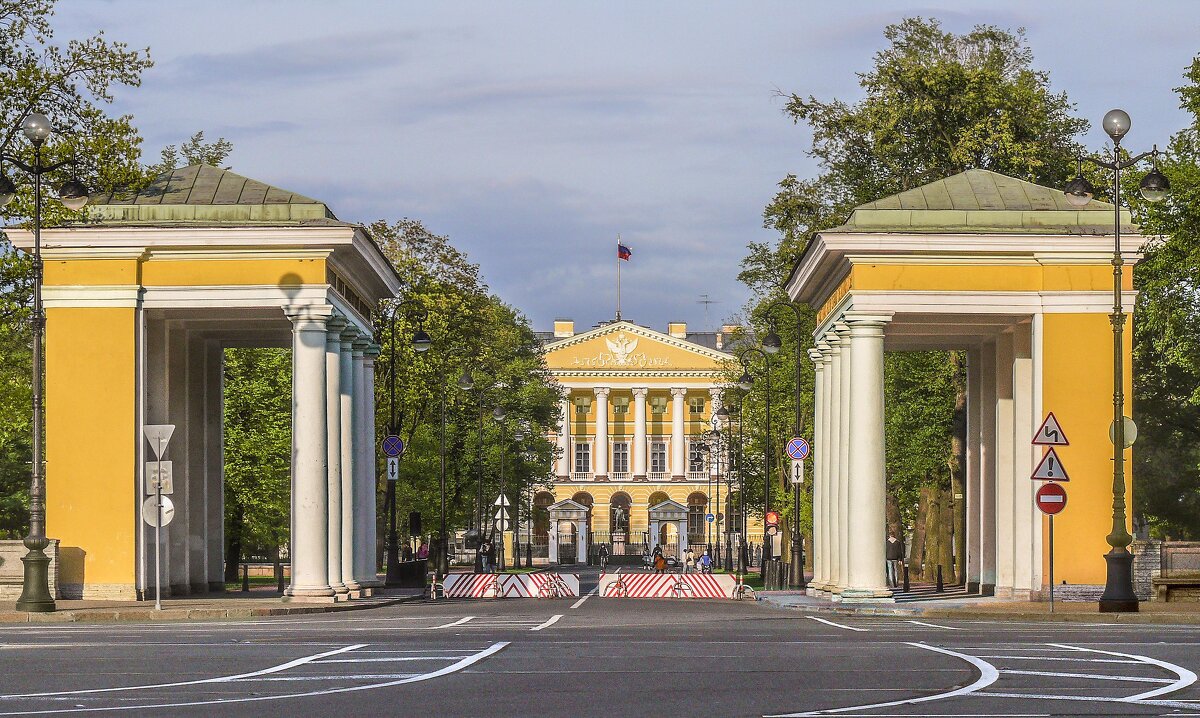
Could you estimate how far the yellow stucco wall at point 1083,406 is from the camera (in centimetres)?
3478

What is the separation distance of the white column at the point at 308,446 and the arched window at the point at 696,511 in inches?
4329

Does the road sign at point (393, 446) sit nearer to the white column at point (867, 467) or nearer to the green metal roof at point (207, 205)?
the green metal roof at point (207, 205)

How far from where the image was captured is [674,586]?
46719mm

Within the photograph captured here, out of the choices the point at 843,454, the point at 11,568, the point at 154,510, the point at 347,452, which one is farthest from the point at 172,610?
the point at 843,454

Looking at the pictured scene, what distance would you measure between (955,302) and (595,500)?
11286 cm

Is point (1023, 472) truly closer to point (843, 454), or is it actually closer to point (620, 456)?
point (843, 454)

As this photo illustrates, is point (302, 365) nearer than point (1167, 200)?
Yes

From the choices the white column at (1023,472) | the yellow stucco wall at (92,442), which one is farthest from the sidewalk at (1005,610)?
the yellow stucco wall at (92,442)

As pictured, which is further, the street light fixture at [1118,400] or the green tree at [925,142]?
the green tree at [925,142]

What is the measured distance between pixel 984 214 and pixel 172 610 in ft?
55.0

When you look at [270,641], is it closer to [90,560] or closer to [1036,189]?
[90,560]

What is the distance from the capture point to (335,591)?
117ft

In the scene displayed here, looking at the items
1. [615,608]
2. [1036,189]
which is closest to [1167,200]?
[1036,189]

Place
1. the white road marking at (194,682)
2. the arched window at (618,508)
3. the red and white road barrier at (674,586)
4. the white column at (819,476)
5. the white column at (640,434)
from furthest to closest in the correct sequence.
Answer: the white column at (640,434) < the arched window at (618,508) < the red and white road barrier at (674,586) < the white column at (819,476) < the white road marking at (194,682)
